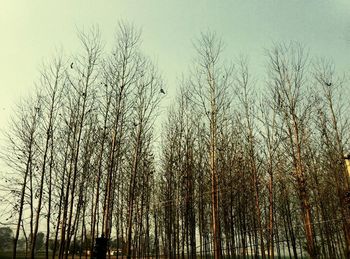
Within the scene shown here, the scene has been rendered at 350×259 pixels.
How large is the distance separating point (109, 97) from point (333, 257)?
596 inches

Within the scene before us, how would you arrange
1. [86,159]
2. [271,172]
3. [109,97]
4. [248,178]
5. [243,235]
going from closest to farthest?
1. [109,97]
2. [271,172]
3. [86,159]
4. [248,178]
5. [243,235]

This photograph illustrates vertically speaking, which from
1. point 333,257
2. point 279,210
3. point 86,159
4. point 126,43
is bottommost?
point 333,257

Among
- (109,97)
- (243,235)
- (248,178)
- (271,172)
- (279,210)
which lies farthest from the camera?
(279,210)

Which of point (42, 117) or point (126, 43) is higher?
point (126, 43)

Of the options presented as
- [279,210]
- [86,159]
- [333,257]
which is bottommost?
[333,257]

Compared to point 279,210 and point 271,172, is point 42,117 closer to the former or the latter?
point 271,172

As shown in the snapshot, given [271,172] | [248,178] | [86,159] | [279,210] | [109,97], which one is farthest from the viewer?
[279,210]

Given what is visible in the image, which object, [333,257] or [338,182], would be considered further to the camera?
Answer: [333,257]

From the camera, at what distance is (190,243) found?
45.0ft

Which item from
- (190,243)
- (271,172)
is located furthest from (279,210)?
(271,172)

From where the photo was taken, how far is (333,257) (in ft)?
52.5

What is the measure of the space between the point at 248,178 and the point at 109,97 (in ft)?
25.4

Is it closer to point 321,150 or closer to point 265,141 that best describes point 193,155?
point 265,141

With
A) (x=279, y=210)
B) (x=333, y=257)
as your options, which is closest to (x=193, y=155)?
(x=279, y=210)
